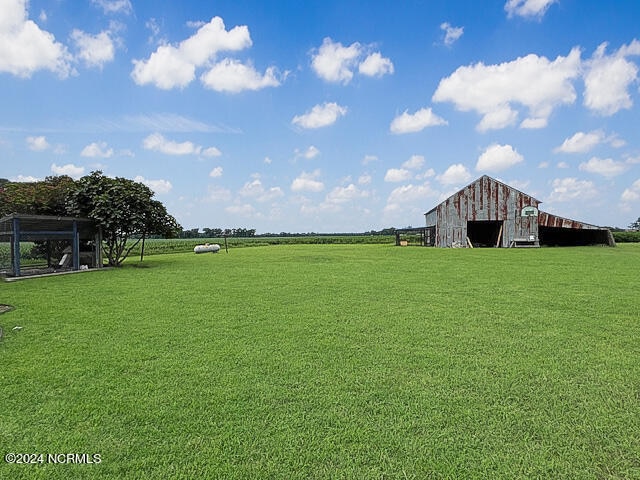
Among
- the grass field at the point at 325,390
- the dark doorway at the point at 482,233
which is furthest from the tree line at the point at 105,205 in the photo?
the dark doorway at the point at 482,233

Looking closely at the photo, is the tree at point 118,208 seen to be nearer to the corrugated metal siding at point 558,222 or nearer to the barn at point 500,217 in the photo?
the barn at point 500,217

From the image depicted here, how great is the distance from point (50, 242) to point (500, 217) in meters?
27.8

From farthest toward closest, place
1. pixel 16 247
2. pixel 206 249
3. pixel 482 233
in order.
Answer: pixel 482 233 → pixel 206 249 → pixel 16 247

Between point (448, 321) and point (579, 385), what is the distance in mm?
2347

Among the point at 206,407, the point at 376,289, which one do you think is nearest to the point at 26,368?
the point at 206,407

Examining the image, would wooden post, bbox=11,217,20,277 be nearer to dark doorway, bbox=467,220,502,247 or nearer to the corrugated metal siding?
the corrugated metal siding

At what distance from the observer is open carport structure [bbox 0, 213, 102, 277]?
11633 mm

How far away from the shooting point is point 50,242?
13.6 metres

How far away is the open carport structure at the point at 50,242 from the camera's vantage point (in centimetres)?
1163

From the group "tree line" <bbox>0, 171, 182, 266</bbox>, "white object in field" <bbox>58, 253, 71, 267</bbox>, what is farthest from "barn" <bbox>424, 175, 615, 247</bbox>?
"white object in field" <bbox>58, 253, 71, 267</bbox>

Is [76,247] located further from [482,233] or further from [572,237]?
[572,237]

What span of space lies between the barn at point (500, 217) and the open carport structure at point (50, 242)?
80.1 feet

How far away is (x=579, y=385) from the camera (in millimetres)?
3447

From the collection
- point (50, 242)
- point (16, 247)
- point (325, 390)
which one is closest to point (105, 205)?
point (50, 242)
